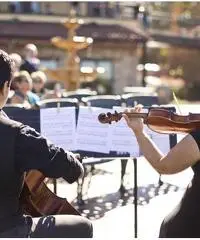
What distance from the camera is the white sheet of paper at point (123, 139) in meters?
4.29

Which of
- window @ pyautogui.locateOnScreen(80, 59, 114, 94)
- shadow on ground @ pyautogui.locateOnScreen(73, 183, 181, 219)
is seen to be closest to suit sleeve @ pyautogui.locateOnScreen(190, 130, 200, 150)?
shadow on ground @ pyautogui.locateOnScreen(73, 183, 181, 219)

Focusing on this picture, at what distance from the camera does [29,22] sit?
21359mm

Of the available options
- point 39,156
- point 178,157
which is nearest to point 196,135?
point 178,157

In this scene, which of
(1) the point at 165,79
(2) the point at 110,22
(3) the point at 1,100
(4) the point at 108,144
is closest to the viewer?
(3) the point at 1,100

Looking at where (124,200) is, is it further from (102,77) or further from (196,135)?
(102,77)

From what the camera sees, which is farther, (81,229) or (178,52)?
(178,52)

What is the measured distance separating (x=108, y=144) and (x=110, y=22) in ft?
62.0

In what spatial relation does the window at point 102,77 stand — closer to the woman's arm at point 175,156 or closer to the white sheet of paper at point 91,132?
the white sheet of paper at point 91,132

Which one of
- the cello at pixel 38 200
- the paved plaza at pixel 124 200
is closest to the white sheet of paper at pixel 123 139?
the paved plaza at pixel 124 200

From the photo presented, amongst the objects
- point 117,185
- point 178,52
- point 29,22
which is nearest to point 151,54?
point 178,52

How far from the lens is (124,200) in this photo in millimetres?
6312

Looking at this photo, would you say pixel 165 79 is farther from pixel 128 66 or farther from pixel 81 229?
pixel 81 229

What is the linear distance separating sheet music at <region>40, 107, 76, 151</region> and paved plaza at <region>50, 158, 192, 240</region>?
0.96 metres

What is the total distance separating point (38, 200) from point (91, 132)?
4.07 feet
